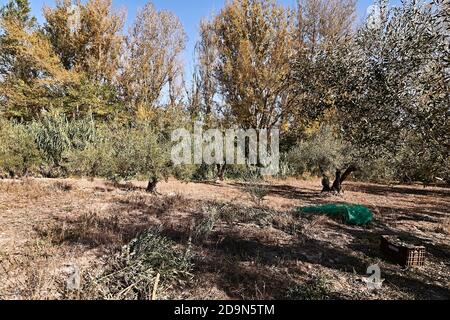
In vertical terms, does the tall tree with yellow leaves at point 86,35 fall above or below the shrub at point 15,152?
above

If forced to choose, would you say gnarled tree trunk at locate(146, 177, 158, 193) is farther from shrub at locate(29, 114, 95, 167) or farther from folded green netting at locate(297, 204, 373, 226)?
folded green netting at locate(297, 204, 373, 226)

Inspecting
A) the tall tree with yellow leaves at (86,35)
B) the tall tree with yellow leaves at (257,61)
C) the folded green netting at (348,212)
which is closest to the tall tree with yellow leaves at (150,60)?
the tall tree with yellow leaves at (86,35)

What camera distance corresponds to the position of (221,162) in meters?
17.2

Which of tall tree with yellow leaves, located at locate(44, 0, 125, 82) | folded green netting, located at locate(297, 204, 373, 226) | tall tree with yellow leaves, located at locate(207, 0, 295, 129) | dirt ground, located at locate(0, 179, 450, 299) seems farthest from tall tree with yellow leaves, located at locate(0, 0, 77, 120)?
folded green netting, located at locate(297, 204, 373, 226)

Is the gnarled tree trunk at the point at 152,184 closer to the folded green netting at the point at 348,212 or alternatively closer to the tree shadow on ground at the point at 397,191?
the folded green netting at the point at 348,212

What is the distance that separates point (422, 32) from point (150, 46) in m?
21.8

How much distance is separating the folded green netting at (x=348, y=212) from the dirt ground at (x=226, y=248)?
0.35 metres

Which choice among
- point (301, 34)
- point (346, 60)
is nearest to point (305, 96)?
point (346, 60)

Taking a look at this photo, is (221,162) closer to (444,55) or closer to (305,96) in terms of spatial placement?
(305,96)

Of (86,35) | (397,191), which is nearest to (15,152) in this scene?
(86,35)

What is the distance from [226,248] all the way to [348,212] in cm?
426

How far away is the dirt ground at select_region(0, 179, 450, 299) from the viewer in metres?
4.00

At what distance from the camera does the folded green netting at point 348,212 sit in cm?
797

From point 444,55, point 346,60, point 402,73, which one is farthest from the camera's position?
point 346,60
